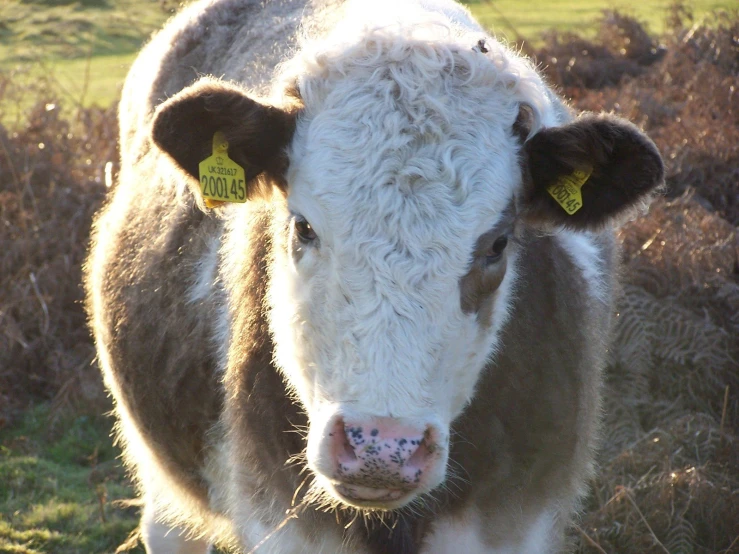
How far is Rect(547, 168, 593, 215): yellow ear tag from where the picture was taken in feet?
9.55

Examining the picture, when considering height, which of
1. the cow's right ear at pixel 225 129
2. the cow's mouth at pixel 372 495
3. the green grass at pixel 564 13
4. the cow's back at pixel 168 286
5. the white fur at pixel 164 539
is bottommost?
the green grass at pixel 564 13

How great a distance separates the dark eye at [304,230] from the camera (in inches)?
110

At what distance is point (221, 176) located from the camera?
2.94 metres

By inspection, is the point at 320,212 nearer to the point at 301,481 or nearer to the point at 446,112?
the point at 446,112

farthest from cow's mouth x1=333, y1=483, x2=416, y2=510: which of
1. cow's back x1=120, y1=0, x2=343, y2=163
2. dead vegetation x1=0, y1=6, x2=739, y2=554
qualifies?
cow's back x1=120, y1=0, x2=343, y2=163

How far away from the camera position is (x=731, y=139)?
7262 millimetres

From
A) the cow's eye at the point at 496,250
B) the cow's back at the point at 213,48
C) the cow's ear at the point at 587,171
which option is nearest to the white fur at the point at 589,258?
the cow's ear at the point at 587,171

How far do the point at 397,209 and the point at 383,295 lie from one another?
0.83 feet

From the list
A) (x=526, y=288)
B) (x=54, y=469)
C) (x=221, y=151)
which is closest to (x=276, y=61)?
(x=221, y=151)

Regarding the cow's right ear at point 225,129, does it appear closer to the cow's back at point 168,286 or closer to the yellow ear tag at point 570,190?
the cow's back at point 168,286

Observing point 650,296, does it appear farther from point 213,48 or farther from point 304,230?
point 304,230

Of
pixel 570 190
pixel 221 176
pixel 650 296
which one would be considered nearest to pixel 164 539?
pixel 221 176

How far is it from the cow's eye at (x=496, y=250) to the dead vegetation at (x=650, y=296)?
1.59 m

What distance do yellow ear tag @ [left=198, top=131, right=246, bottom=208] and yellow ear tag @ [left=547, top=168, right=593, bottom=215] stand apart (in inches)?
38.9
